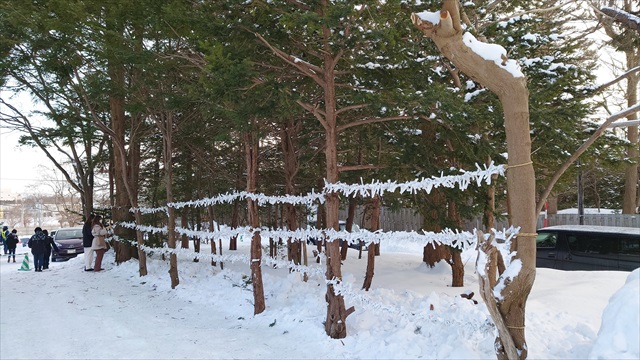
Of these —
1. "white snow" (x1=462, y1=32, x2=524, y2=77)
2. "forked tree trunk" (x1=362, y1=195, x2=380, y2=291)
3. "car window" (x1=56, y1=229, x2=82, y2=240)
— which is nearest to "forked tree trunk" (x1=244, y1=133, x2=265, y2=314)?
"forked tree trunk" (x1=362, y1=195, x2=380, y2=291)

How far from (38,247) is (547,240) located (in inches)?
615

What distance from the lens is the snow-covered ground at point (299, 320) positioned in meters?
4.99

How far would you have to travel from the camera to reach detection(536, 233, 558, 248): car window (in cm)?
1220

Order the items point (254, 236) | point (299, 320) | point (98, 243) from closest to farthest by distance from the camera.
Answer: point (299, 320) → point (254, 236) → point (98, 243)

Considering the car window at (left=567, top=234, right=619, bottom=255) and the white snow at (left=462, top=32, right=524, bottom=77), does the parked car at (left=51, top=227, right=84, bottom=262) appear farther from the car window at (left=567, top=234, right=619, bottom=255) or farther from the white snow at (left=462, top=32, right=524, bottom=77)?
the white snow at (left=462, top=32, right=524, bottom=77)

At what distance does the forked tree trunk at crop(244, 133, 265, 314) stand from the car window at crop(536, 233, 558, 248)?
8.18 metres

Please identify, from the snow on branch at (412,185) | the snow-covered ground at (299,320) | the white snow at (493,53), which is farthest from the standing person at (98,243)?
the white snow at (493,53)

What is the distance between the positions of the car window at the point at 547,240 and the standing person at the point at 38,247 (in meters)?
15.4

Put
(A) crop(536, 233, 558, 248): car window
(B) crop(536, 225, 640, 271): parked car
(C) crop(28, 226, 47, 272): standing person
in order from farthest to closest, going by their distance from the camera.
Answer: (C) crop(28, 226, 47, 272): standing person < (A) crop(536, 233, 558, 248): car window < (B) crop(536, 225, 640, 271): parked car

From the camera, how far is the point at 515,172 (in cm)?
441

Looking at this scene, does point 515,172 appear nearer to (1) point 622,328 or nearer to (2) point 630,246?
(1) point 622,328

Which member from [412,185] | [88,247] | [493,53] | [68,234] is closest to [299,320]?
[412,185]

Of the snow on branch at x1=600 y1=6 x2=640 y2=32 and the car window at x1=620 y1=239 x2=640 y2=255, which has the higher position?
the snow on branch at x1=600 y1=6 x2=640 y2=32

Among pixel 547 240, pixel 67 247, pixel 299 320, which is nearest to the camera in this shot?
pixel 299 320
